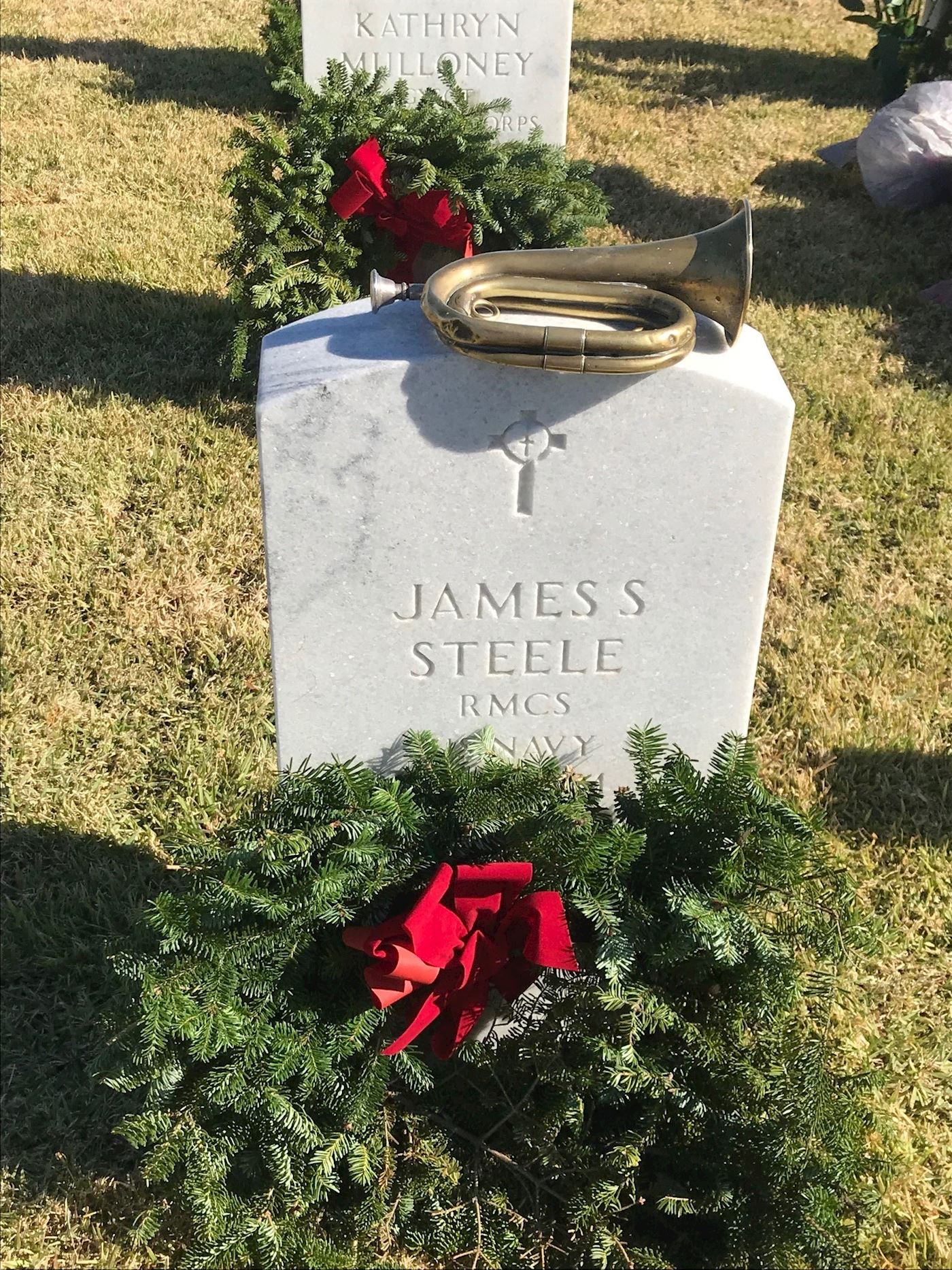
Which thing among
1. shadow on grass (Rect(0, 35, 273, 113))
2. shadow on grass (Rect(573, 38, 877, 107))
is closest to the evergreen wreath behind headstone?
shadow on grass (Rect(0, 35, 273, 113))

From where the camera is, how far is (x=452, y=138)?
399 cm

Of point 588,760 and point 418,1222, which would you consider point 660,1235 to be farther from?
point 588,760

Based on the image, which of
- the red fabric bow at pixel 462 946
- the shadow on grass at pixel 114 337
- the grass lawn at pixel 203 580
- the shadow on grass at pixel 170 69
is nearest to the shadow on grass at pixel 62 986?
the grass lawn at pixel 203 580

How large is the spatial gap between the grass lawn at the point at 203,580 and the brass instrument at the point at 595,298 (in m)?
1.10

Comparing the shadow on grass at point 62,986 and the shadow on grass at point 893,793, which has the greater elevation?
the shadow on grass at point 893,793

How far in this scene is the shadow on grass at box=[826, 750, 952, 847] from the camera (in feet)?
9.39

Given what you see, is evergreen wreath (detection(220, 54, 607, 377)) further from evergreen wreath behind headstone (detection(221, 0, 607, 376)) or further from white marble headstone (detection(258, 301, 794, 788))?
white marble headstone (detection(258, 301, 794, 788))

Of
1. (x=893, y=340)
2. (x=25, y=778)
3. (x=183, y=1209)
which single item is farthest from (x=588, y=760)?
(x=893, y=340)

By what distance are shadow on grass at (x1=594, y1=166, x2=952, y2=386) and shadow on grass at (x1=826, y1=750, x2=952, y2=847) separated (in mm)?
2301

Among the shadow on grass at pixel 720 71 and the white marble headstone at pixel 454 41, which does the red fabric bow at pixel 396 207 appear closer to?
the white marble headstone at pixel 454 41

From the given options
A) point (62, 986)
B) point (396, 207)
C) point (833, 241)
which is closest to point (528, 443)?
point (62, 986)

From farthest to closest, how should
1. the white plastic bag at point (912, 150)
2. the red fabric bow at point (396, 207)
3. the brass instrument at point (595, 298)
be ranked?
the white plastic bag at point (912, 150)
the red fabric bow at point (396, 207)
the brass instrument at point (595, 298)

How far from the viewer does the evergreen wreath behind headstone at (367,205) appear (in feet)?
12.9

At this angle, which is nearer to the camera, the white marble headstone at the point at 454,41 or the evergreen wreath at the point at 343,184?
the evergreen wreath at the point at 343,184
